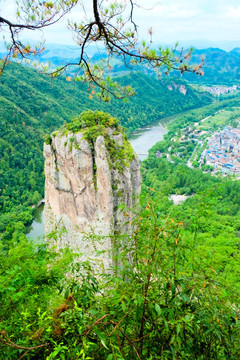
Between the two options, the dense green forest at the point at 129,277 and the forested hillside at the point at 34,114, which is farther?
the forested hillside at the point at 34,114

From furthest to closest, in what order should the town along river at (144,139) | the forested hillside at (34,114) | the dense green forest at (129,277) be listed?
Result: the forested hillside at (34,114) < the town along river at (144,139) < the dense green forest at (129,277)

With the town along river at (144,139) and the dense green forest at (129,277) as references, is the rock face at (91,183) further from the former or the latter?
the town along river at (144,139)

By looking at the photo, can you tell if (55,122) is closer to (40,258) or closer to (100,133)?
(100,133)

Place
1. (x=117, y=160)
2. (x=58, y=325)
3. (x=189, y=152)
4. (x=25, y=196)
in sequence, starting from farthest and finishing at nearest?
1. (x=189, y=152)
2. (x=25, y=196)
3. (x=117, y=160)
4. (x=58, y=325)

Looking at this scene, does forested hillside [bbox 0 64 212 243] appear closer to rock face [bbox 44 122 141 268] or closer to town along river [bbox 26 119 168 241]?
town along river [bbox 26 119 168 241]

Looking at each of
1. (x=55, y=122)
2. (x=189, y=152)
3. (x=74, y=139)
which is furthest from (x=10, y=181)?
(x=189, y=152)

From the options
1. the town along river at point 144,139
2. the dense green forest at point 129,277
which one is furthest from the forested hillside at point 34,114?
A: the town along river at point 144,139

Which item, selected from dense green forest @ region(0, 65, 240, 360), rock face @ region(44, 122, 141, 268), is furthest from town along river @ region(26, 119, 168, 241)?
rock face @ region(44, 122, 141, 268)

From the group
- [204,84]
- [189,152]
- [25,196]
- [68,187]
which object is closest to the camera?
[68,187]
